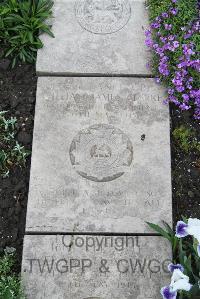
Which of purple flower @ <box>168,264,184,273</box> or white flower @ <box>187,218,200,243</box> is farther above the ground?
white flower @ <box>187,218,200,243</box>

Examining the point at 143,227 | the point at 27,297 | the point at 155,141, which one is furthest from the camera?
the point at 155,141

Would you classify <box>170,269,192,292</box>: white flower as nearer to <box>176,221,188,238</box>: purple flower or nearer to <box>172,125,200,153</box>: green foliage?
<box>176,221,188,238</box>: purple flower

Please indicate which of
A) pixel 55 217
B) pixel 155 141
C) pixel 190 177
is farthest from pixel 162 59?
pixel 55 217

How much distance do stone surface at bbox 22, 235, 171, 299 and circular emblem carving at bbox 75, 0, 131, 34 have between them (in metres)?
1.94

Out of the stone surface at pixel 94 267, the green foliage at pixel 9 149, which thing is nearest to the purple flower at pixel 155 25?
the green foliage at pixel 9 149

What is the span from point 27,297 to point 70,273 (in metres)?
0.34

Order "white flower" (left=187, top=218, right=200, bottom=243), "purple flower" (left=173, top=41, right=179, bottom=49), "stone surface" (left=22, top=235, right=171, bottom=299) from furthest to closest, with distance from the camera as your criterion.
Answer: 1. "purple flower" (left=173, top=41, right=179, bottom=49)
2. "stone surface" (left=22, top=235, right=171, bottom=299)
3. "white flower" (left=187, top=218, right=200, bottom=243)

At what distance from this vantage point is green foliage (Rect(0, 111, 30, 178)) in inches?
161

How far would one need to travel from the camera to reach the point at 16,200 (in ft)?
13.0

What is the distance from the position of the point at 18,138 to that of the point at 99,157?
73cm

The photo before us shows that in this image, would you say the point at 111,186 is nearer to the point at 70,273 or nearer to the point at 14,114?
the point at 70,273

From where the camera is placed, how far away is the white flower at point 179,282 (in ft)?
10.1

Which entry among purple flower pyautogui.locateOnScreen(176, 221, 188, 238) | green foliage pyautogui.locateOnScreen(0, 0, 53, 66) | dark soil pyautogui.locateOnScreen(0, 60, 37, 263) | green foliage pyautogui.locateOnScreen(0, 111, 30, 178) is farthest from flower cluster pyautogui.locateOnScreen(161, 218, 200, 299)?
green foliage pyautogui.locateOnScreen(0, 0, 53, 66)

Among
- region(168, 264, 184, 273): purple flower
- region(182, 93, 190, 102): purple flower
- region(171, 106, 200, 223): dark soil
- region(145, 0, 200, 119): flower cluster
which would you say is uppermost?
region(145, 0, 200, 119): flower cluster
